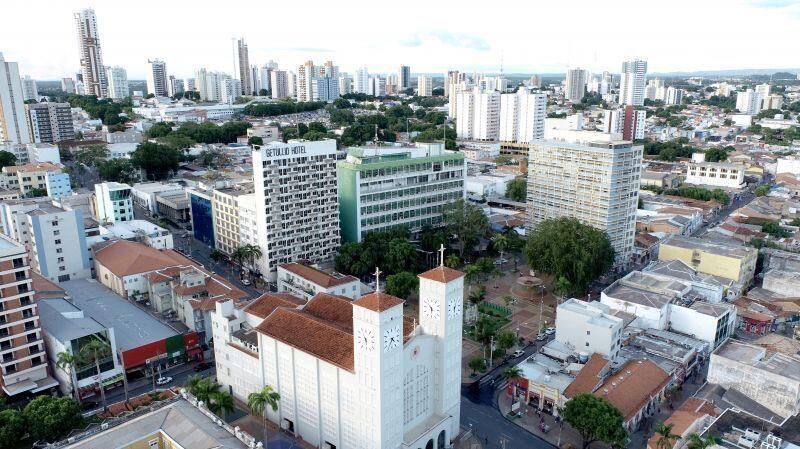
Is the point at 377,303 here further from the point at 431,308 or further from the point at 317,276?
the point at 317,276

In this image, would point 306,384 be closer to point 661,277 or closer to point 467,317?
point 467,317

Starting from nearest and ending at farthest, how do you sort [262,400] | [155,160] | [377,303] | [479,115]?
[377,303] → [262,400] → [155,160] → [479,115]

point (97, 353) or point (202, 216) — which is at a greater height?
point (202, 216)

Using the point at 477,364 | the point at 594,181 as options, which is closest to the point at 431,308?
the point at 477,364

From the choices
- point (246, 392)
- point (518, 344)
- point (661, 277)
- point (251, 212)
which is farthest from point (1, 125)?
point (661, 277)

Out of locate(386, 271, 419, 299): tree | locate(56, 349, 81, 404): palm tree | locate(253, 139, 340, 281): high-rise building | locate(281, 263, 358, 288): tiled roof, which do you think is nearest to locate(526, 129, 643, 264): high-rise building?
locate(386, 271, 419, 299): tree

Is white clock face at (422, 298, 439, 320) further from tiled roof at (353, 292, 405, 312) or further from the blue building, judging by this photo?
the blue building

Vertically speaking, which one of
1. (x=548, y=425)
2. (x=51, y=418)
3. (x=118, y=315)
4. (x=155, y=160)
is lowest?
(x=548, y=425)

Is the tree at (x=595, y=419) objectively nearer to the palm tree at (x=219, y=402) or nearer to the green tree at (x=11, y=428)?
the palm tree at (x=219, y=402)
